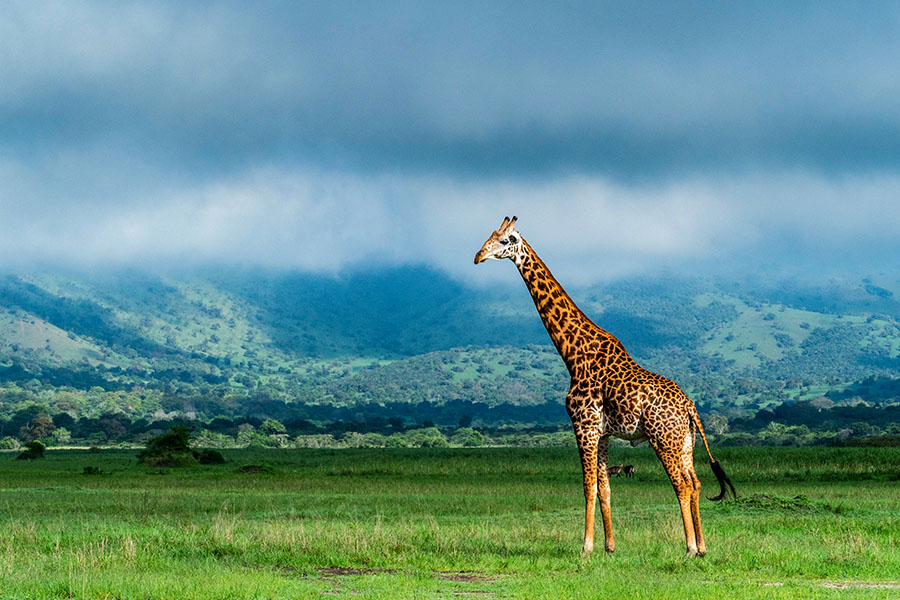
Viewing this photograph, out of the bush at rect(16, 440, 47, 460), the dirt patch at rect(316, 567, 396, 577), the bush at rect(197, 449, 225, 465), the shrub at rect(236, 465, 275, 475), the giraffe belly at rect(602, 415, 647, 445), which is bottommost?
the dirt patch at rect(316, 567, 396, 577)

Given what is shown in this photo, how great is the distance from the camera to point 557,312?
21.0m

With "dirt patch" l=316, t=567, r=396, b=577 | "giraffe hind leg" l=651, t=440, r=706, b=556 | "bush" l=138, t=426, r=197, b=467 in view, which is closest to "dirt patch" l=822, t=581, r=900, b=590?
"giraffe hind leg" l=651, t=440, r=706, b=556

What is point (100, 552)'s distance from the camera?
20.8 metres

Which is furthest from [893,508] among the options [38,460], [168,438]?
[38,460]

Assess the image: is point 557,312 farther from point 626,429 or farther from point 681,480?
point 681,480

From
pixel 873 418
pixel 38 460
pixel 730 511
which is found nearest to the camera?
Answer: pixel 730 511

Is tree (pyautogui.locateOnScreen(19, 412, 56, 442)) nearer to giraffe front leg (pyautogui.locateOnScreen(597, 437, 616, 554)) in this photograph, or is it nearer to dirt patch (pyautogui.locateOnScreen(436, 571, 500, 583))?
giraffe front leg (pyautogui.locateOnScreen(597, 437, 616, 554))

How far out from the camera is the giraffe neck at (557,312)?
20.5m

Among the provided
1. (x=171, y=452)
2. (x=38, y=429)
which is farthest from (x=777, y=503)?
(x=38, y=429)

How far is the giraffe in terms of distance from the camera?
19.2 meters

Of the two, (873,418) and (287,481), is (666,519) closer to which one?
(287,481)

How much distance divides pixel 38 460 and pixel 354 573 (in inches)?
2946

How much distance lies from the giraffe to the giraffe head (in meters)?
0.02

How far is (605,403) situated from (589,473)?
1.43m
